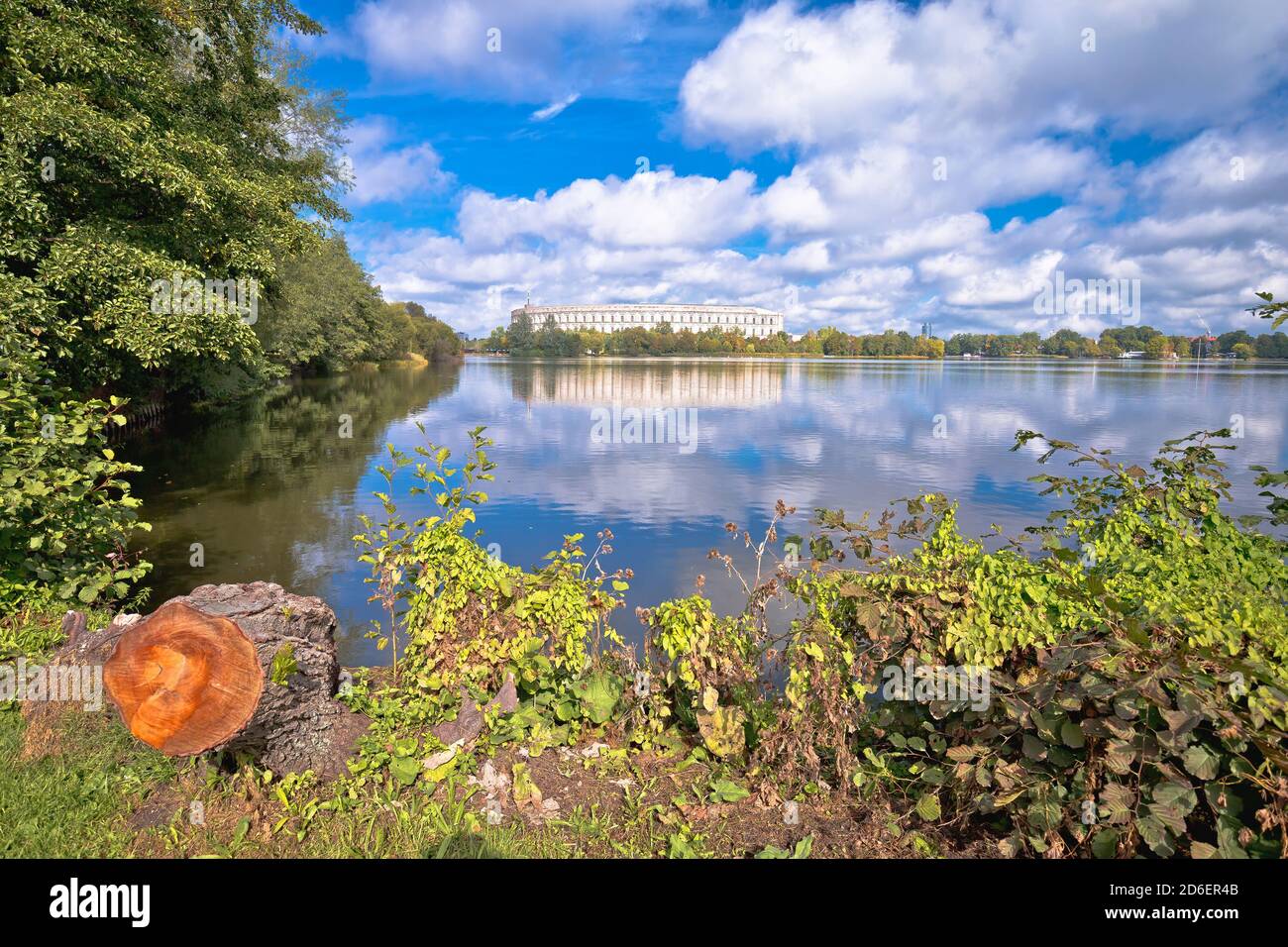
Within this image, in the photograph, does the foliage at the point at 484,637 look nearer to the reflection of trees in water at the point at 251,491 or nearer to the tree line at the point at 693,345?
the reflection of trees in water at the point at 251,491

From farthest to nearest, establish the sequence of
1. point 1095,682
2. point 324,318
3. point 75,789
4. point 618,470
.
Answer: point 324,318 < point 618,470 < point 75,789 < point 1095,682

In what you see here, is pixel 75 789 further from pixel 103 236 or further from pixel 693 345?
pixel 693 345

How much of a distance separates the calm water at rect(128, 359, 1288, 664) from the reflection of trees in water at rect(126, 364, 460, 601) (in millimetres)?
68

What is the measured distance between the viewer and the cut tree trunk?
4199 millimetres

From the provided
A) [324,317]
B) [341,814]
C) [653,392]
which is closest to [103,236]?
[341,814]

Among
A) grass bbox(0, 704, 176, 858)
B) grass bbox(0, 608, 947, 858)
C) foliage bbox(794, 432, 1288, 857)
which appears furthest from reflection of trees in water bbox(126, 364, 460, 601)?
foliage bbox(794, 432, 1288, 857)

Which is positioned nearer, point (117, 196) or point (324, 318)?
point (117, 196)

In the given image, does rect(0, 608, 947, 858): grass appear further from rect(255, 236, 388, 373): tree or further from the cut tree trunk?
rect(255, 236, 388, 373): tree

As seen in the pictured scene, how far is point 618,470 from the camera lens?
70.8 ft

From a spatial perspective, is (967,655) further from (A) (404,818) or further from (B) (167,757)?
(B) (167,757)

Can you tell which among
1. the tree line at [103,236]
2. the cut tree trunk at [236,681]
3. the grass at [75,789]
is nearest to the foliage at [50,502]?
the tree line at [103,236]

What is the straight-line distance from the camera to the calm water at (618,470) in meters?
13.1

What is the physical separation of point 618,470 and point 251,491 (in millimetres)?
9965
